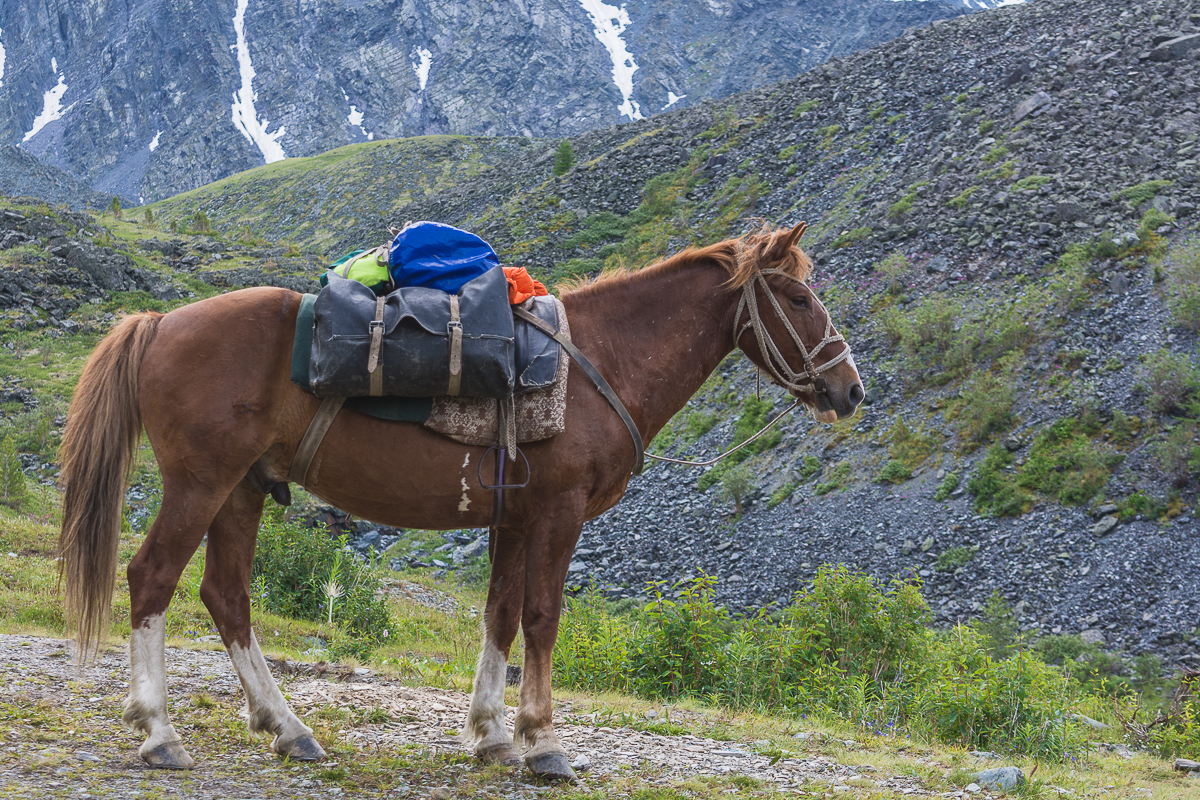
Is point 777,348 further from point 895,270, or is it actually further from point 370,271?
point 895,270

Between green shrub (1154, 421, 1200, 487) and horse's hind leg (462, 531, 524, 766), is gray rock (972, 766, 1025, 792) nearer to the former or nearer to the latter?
horse's hind leg (462, 531, 524, 766)

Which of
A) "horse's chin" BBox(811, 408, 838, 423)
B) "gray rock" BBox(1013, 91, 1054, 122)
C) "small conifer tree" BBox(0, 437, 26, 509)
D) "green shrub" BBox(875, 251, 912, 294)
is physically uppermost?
"gray rock" BBox(1013, 91, 1054, 122)

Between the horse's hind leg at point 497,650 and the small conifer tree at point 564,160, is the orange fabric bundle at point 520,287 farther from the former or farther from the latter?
the small conifer tree at point 564,160

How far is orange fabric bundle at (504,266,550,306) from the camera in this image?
4480 mm

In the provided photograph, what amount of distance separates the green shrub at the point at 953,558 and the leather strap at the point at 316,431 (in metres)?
11.7

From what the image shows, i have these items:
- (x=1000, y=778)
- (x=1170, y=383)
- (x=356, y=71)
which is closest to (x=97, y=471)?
(x=1000, y=778)

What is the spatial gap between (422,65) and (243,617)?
169436 mm

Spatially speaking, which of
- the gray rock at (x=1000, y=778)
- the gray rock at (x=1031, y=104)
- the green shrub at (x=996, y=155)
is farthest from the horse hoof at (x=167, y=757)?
the gray rock at (x=1031, y=104)

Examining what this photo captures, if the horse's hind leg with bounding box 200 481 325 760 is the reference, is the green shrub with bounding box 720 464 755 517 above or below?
above

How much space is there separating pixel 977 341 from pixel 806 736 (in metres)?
14.1

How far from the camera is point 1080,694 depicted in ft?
27.3

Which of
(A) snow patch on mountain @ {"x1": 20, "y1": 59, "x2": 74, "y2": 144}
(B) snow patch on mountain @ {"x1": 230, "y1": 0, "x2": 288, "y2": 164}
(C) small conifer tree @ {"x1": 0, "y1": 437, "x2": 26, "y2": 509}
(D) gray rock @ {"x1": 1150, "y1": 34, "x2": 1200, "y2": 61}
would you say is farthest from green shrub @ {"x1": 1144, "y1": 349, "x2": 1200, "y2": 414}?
(A) snow patch on mountain @ {"x1": 20, "y1": 59, "x2": 74, "y2": 144}

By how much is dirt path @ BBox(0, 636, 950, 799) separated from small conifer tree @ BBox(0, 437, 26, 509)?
372 inches

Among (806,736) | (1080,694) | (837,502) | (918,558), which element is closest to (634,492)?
(837,502)
